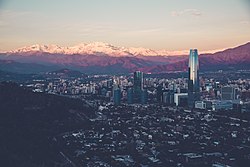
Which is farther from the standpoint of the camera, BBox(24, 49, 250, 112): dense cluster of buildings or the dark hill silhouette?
BBox(24, 49, 250, 112): dense cluster of buildings

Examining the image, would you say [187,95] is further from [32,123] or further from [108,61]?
[108,61]

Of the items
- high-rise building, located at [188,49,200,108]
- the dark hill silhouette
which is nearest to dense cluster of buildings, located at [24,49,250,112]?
high-rise building, located at [188,49,200,108]

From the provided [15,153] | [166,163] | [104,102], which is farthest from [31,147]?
[104,102]

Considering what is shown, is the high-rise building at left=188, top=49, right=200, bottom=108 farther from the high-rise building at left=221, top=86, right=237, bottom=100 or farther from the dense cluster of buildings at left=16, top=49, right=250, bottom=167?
the high-rise building at left=221, top=86, right=237, bottom=100

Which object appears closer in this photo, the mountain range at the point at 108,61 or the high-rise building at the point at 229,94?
the high-rise building at the point at 229,94

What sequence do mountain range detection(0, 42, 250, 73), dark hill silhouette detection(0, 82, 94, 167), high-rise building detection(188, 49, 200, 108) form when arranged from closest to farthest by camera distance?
dark hill silhouette detection(0, 82, 94, 167), high-rise building detection(188, 49, 200, 108), mountain range detection(0, 42, 250, 73)

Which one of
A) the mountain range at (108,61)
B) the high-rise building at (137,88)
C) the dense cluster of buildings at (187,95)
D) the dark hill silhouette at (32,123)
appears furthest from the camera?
the mountain range at (108,61)

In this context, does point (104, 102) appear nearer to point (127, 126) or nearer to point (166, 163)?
point (127, 126)

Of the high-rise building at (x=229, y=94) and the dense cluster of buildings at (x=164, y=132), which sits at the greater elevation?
the high-rise building at (x=229, y=94)

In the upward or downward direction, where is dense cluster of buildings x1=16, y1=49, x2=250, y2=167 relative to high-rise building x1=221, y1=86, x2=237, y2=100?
downward

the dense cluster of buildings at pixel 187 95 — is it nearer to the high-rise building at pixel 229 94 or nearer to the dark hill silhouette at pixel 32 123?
the high-rise building at pixel 229 94

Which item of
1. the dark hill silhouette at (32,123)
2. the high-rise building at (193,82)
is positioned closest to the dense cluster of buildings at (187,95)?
the high-rise building at (193,82)

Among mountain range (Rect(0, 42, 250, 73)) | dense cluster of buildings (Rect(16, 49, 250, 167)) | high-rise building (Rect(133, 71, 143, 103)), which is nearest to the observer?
dense cluster of buildings (Rect(16, 49, 250, 167))
